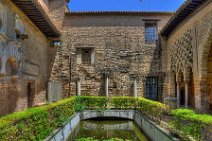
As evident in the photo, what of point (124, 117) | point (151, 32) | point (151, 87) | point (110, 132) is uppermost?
point (151, 32)

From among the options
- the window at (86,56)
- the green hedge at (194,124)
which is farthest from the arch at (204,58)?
the window at (86,56)

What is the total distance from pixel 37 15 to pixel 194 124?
10127mm

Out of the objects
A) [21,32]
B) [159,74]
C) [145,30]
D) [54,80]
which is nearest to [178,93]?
[159,74]

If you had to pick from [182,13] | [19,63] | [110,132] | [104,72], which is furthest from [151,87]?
[19,63]

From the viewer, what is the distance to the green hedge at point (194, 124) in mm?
5455

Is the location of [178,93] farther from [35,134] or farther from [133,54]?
[35,134]

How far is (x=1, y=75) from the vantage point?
9.66 metres

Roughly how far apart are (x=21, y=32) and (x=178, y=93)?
10875 millimetres

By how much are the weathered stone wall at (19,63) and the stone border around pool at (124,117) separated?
3.11m

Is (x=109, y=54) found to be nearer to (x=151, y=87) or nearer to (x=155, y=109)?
(x=151, y=87)

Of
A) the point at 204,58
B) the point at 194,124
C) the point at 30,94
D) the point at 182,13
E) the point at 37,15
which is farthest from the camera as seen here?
the point at 30,94

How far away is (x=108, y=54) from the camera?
747 inches

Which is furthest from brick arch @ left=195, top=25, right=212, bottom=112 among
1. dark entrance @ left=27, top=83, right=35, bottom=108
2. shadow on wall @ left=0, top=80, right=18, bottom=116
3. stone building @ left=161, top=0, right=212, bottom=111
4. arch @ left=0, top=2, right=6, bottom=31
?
dark entrance @ left=27, top=83, right=35, bottom=108

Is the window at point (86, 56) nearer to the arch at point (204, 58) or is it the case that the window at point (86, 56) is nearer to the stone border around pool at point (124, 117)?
the stone border around pool at point (124, 117)
